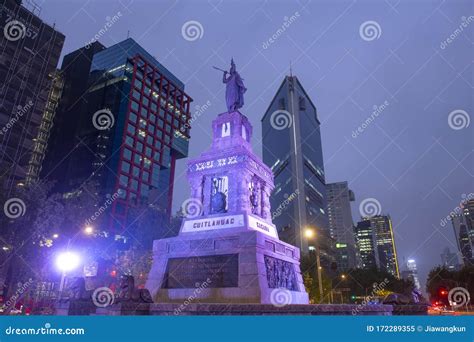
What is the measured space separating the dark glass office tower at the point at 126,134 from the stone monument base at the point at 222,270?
6194cm

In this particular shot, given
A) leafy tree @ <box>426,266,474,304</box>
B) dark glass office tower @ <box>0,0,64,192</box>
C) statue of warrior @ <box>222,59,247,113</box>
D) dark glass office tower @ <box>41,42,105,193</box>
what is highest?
dark glass office tower @ <box>41,42,105,193</box>

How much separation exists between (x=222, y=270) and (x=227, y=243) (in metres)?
1.20

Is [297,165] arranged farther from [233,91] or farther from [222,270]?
[222,270]

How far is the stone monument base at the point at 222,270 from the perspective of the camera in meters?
13.9

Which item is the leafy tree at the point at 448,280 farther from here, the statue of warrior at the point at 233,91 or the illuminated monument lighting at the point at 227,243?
the statue of warrior at the point at 233,91

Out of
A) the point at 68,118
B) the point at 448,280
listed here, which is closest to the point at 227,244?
the point at 448,280

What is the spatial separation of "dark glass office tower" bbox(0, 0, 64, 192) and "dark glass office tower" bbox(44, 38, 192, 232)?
27311 mm

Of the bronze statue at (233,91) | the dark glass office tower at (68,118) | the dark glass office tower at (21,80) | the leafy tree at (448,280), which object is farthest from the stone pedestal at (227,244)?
the dark glass office tower at (68,118)

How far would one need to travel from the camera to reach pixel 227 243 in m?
15.1

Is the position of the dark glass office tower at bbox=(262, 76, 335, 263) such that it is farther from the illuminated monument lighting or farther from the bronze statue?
the illuminated monument lighting

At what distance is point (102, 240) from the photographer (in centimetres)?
3731

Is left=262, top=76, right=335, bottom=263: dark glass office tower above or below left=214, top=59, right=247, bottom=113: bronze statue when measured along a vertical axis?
above

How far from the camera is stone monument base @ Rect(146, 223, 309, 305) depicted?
13.9 meters

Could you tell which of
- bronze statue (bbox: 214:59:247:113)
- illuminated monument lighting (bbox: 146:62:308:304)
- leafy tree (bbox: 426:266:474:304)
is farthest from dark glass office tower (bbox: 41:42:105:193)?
leafy tree (bbox: 426:266:474:304)
